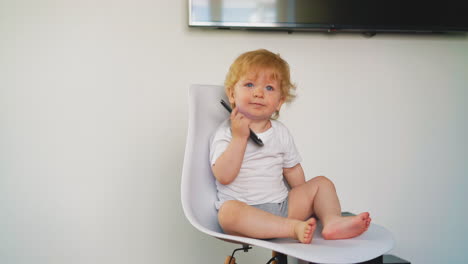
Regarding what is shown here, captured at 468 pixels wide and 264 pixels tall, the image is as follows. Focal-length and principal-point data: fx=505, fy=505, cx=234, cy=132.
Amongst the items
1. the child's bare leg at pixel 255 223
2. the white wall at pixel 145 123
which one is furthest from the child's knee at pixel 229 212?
the white wall at pixel 145 123

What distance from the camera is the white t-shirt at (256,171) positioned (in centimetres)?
140

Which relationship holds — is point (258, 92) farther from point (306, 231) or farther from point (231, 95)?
point (306, 231)

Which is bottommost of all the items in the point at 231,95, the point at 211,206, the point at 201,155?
the point at 211,206

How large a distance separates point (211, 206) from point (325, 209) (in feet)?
1.06

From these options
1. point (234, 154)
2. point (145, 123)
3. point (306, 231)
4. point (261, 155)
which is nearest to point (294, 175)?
point (261, 155)

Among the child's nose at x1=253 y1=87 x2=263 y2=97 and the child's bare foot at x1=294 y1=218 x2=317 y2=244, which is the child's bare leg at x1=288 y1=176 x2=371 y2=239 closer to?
the child's bare foot at x1=294 y1=218 x2=317 y2=244

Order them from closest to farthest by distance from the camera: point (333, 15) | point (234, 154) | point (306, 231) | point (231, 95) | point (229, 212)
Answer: point (306, 231) → point (229, 212) → point (234, 154) → point (231, 95) → point (333, 15)

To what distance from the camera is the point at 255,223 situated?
1213 millimetres

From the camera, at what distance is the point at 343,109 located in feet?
6.61

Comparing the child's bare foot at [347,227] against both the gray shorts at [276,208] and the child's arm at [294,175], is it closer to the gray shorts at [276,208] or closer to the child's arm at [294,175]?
the gray shorts at [276,208]

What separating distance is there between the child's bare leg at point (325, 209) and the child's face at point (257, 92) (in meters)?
0.24

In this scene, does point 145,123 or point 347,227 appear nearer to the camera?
point 347,227

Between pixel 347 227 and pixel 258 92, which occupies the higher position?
pixel 258 92

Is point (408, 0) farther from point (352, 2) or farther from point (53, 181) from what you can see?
point (53, 181)
